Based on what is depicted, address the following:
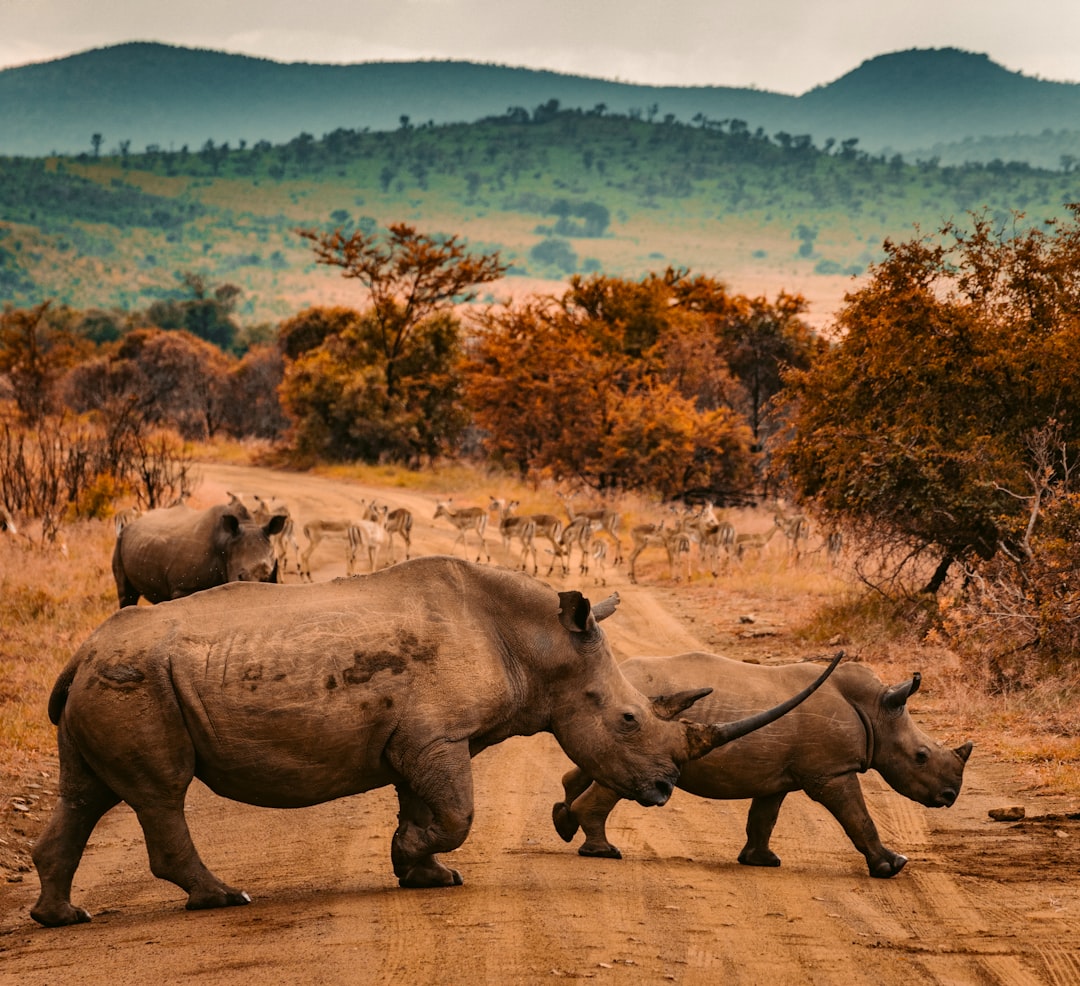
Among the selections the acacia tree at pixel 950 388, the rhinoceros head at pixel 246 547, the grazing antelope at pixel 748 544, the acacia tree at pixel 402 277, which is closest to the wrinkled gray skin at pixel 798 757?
the rhinoceros head at pixel 246 547

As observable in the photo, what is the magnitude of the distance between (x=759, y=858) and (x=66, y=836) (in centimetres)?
381

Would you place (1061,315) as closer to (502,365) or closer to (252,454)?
(502,365)

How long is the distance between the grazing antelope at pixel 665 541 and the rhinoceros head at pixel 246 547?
10.4 meters

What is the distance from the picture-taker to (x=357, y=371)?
151 ft

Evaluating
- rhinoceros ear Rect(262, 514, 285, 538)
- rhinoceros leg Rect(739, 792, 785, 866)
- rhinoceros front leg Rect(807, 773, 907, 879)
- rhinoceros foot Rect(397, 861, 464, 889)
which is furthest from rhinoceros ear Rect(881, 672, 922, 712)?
rhinoceros ear Rect(262, 514, 285, 538)

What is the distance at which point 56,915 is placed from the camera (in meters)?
6.73

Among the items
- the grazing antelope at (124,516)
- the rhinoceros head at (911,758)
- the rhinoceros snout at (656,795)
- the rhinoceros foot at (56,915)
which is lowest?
the grazing antelope at (124,516)

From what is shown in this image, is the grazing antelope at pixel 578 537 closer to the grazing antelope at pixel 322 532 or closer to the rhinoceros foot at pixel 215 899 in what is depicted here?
the grazing antelope at pixel 322 532

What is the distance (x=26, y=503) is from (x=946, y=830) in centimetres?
1902

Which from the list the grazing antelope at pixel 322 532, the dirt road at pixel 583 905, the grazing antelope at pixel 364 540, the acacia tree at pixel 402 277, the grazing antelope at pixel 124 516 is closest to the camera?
the dirt road at pixel 583 905

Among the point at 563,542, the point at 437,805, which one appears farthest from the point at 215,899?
the point at 563,542

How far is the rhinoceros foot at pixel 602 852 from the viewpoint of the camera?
7.98 metres

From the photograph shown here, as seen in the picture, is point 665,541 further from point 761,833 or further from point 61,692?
point 61,692

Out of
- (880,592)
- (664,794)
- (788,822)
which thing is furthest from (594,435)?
(664,794)
